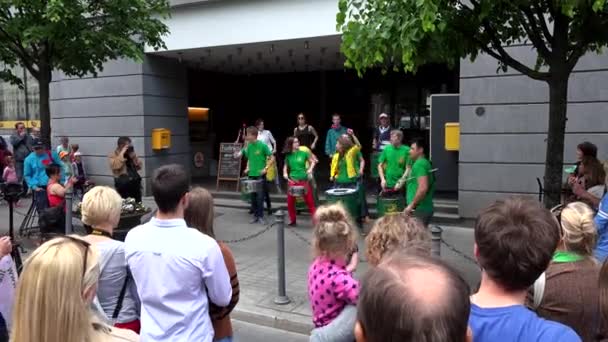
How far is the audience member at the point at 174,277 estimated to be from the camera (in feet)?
9.30

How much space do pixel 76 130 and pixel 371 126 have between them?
398 inches

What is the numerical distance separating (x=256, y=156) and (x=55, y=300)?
8.88 metres

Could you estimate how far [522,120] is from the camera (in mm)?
9680

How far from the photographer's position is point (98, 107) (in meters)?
14.6

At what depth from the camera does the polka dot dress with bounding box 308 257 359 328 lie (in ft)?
9.29

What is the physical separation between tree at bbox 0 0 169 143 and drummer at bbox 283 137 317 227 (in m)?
3.24

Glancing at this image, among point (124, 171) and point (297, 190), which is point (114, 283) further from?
point (297, 190)

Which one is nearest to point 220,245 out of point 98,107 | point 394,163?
point 394,163

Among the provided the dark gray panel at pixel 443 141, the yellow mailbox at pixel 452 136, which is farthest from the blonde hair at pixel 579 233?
the dark gray panel at pixel 443 141

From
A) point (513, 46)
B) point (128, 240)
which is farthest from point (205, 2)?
point (128, 240)

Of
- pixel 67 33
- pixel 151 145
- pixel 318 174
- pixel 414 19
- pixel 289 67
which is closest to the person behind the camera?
pixel 414 19

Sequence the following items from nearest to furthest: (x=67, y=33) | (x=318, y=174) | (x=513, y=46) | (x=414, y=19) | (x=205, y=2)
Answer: (x=414, y=19)
(x=67, y=33)
(x=513, y=46)
(x=205, y=2)
(x=318, y=174)

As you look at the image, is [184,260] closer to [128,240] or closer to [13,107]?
[128,240]

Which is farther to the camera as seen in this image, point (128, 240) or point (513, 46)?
point (513, 46)
